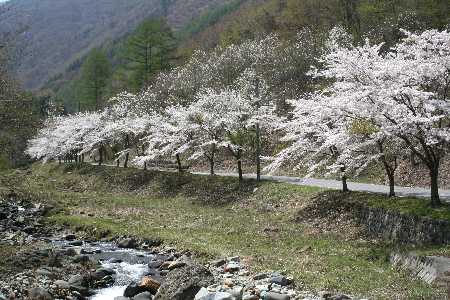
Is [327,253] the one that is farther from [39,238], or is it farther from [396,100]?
[39,238]

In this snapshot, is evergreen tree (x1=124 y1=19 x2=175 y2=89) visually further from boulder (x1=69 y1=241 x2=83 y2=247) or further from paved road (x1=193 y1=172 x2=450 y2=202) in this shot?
boulder (x1=69 y1=241 x2=83 y2=247)

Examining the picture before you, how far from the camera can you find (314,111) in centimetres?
2394

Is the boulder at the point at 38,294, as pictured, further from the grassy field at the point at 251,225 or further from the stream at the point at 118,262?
the grassy field at the point at 251,225

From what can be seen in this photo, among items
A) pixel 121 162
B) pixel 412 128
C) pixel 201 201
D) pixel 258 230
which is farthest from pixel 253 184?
pixel 121 162

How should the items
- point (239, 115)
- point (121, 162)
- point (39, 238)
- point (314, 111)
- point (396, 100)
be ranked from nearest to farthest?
point (396, 100), point (314, 111), point (39, 238), point (239, 115), point (121, 162)

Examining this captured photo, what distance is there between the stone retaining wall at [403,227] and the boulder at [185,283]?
29.1ft

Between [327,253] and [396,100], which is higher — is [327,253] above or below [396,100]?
below

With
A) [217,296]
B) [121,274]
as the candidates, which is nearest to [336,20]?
[121,274]

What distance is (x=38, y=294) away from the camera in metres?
15.1

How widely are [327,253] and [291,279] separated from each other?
400 centimetres

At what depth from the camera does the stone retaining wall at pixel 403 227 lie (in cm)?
1855

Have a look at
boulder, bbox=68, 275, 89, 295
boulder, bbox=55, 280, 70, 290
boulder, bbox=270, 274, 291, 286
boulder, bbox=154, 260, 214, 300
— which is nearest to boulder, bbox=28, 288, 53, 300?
boulder, bbox=55, 280, 70, 290

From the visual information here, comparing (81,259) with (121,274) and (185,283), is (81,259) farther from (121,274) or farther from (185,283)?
(185,283)

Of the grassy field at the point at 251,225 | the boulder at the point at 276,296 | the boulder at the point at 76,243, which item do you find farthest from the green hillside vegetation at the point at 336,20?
the boulder at the point at 276,296
